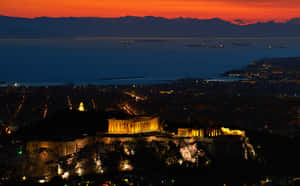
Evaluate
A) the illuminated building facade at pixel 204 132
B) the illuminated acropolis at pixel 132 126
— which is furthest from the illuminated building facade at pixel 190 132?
the illuminated acropolis at pixel 132 126

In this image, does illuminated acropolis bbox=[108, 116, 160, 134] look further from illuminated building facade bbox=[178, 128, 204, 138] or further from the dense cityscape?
illuminated building facade bbox=[178, 128, 204, 138]

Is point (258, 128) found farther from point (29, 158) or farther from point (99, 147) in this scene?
point (29, 158)

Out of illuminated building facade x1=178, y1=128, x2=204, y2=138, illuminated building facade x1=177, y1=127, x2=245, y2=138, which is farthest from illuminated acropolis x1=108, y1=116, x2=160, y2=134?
illuminated building facade x1=177, y1=127, x2=245, y2=138

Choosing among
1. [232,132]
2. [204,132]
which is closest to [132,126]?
[204,132]

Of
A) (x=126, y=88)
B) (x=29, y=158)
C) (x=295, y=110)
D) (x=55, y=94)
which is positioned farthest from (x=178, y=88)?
(x=29, y=158)

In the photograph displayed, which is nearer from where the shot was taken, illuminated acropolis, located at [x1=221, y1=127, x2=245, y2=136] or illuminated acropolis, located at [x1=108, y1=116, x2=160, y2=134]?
illuminated acropolis, located at [x1=221, y1=127, x2=245, y2=136]

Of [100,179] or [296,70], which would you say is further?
[296,70]

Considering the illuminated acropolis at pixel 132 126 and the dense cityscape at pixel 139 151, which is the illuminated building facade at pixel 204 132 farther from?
the illuminated acropolis at pixel 132 126

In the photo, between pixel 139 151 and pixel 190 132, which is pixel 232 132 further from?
pixel 139 151
